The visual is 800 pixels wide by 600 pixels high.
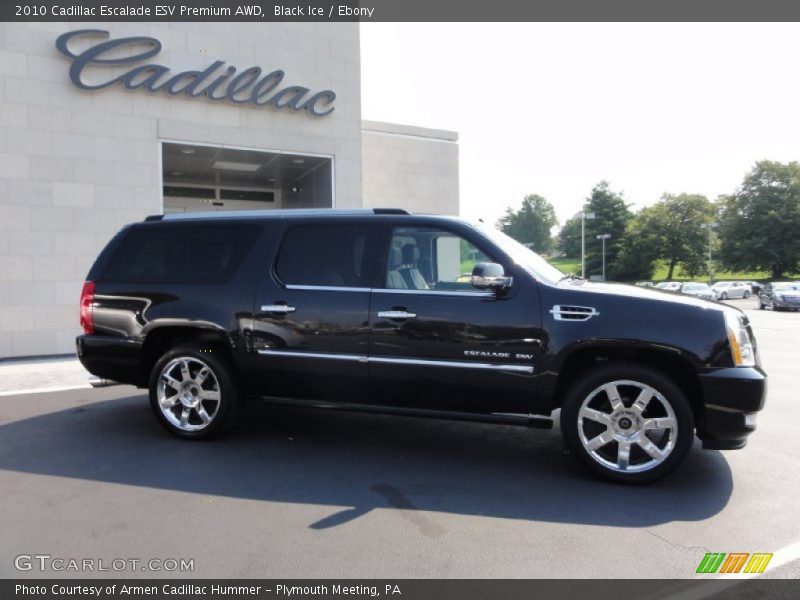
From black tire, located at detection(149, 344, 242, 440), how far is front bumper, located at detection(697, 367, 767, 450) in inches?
145

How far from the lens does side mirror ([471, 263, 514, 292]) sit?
4038 mm

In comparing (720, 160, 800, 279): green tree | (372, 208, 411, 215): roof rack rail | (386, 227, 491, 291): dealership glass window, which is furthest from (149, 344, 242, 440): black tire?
(720, 160, 800, 279): green tree

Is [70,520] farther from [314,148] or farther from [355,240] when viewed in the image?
[314,148]

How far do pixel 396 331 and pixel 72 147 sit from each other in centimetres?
941

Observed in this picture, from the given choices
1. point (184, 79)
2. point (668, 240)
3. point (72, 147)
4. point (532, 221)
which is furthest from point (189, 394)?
point (532, 221)

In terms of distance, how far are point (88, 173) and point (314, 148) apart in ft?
15.4

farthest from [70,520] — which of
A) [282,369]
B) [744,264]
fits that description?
[744,264]

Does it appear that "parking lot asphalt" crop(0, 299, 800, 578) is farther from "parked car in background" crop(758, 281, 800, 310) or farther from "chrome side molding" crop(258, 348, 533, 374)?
"parked car in background" crop(758, 281, 800, 310)

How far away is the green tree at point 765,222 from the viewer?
59469mm

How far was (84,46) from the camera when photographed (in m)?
10.6

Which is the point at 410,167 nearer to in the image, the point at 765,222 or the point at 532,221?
the point at 765,222

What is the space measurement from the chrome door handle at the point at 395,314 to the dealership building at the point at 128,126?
8734mm

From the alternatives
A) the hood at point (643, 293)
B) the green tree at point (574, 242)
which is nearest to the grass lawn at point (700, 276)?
the green tree at point (574, 242)

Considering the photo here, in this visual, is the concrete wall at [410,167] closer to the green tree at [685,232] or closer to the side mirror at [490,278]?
the side mirror at [490,278]
